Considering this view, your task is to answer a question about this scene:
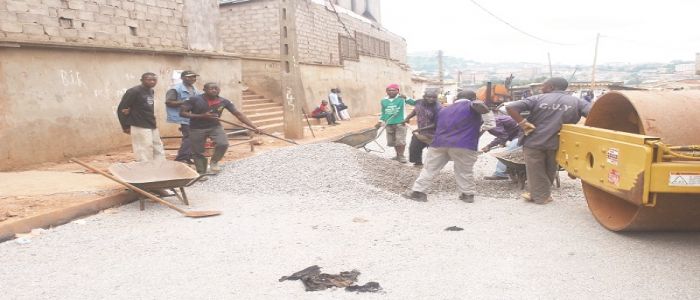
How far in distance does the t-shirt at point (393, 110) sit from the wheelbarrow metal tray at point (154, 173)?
4.36m

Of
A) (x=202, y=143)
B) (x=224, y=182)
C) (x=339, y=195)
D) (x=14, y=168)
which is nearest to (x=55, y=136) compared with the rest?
(x=14, y=168)

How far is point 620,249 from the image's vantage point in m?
3.85

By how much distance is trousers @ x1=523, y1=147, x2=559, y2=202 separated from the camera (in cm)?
538

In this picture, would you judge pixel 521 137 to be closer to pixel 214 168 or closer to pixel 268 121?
pixel 214 168

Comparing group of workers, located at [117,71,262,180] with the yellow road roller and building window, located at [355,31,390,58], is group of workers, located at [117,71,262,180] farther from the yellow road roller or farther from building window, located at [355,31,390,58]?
building window, located at [355,31,390,58]

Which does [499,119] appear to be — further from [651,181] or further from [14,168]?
[14,168]

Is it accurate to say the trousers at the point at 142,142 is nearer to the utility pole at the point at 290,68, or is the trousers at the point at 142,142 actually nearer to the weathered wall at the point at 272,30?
the utility pole at the point at 290,68

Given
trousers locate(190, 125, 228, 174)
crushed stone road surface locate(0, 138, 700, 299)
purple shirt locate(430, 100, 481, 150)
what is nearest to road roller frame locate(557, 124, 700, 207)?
crushed stone road surface locate(0, 138, 700, 299)

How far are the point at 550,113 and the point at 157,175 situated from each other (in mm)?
4569

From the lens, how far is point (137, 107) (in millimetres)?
6285

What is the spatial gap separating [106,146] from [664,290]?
921cm

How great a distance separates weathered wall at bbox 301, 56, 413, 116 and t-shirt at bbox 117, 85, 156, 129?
11253 mm

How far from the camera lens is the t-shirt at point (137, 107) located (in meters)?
6.21

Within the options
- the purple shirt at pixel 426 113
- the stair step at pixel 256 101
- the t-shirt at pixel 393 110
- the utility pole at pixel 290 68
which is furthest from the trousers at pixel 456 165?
the stair step at pixel 256 101
